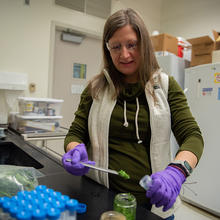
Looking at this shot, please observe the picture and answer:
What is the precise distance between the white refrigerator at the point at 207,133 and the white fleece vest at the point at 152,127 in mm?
1467

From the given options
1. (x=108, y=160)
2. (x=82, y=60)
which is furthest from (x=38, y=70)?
(x=108, y=160)

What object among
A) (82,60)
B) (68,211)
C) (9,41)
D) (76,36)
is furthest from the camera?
(82,60)

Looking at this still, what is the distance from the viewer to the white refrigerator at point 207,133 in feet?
7.04

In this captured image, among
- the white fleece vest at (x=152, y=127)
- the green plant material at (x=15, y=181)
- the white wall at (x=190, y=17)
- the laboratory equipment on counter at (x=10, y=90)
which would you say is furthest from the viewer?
the white wall at (x=190, y=17)

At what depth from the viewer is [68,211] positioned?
1.53 ft

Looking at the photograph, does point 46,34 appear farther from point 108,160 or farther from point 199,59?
point 108,160

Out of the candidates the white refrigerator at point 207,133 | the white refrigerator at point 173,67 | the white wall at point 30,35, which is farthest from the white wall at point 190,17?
the white wall at point 30,35

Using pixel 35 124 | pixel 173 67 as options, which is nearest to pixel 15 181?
pixel 35 124

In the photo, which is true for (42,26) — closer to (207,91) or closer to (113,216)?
(207,91)

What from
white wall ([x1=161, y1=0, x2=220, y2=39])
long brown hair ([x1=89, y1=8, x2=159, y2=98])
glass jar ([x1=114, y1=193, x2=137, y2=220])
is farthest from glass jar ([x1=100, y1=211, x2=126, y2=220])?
white wall ([x1=161, y1=0, x2=220, y2=39])

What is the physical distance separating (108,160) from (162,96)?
349 mm

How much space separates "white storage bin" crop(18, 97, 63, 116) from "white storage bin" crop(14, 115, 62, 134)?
54 mm

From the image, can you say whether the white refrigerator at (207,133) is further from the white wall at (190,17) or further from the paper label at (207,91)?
the white wall at (190,17)

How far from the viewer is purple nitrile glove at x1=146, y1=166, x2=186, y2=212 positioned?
600 millimetres
